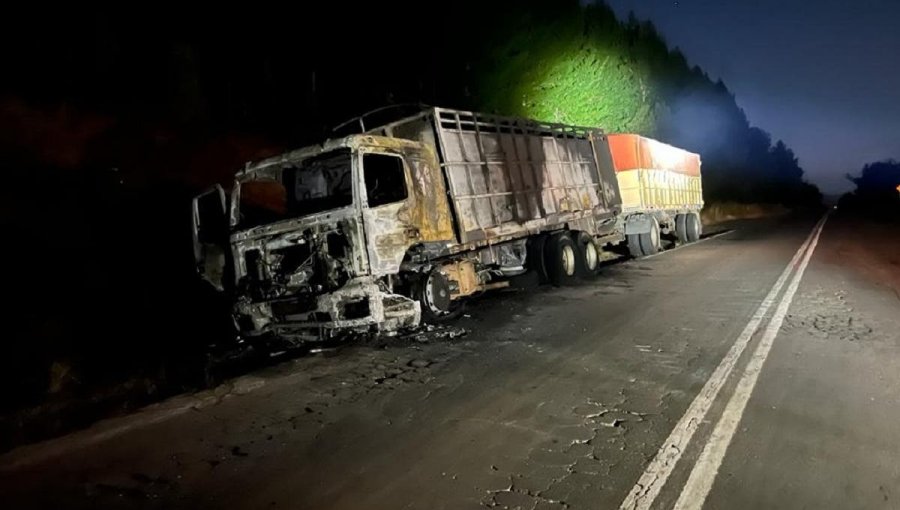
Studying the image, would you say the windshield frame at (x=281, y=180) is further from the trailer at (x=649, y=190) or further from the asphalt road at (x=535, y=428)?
the trailer at (x=649, y=190)

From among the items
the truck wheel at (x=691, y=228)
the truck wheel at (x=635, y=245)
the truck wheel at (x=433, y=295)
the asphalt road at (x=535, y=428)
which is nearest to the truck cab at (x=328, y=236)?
the truck wheel at (x=433, y=295)

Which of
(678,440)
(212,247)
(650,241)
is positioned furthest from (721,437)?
(650,241)

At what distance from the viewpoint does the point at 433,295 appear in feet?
26.6

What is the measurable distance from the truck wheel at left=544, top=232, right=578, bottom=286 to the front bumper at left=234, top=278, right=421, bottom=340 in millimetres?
4357

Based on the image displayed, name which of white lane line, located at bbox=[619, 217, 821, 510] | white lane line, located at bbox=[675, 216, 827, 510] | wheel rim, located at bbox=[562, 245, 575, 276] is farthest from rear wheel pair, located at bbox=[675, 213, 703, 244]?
white lane line, located at bbox=[619, 217, 821, 510]

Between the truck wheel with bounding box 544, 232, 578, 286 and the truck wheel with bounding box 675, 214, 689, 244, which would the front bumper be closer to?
the truck wheel with bounding box 544, 232, 578, 286

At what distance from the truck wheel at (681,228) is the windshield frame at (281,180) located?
49.7 feet

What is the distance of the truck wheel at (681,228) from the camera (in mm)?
19734

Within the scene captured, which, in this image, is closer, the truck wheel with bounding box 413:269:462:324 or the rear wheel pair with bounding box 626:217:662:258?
the truck wheel with bounding box 413:269:462:324

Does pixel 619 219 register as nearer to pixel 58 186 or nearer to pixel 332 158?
pixel 332 158

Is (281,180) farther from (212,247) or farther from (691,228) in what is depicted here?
(691,228)

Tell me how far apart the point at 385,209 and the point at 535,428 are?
392cm

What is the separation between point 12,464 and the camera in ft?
13.5

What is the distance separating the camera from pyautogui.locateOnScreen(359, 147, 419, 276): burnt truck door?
7.15m
